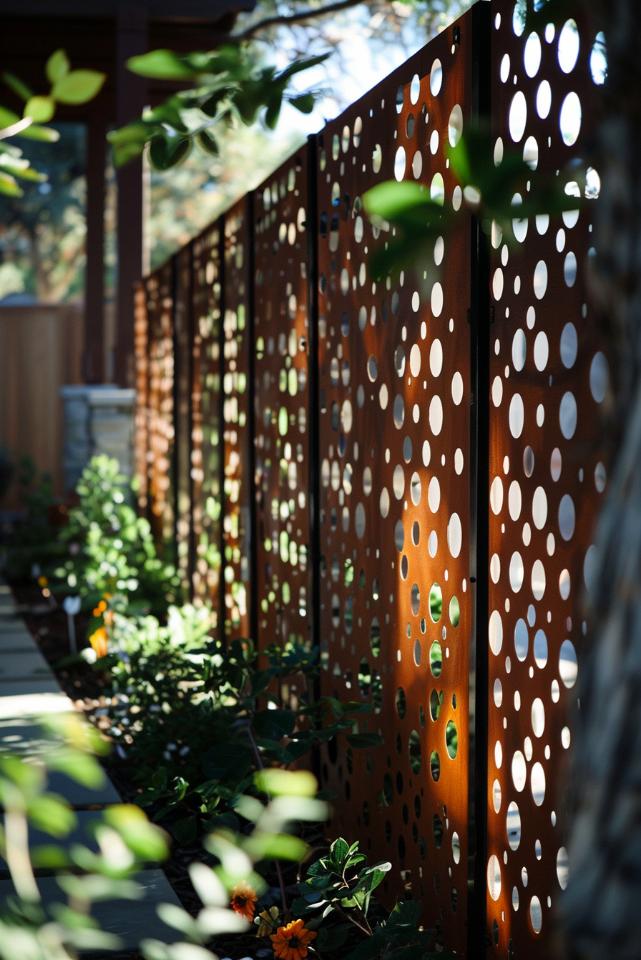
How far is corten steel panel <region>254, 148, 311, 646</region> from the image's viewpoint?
4.34m

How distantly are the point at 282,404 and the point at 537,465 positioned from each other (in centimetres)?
237

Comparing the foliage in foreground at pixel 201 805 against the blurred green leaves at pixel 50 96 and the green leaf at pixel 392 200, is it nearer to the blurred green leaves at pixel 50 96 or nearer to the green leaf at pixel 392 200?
the green leaf at pixel 392 200

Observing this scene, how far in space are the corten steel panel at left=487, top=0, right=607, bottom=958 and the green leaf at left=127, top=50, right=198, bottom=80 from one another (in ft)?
3.35

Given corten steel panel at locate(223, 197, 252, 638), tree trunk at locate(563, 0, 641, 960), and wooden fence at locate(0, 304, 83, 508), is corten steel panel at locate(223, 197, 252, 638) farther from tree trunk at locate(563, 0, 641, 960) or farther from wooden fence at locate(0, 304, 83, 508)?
wooden fence at locate(0, 304, 83, 508)

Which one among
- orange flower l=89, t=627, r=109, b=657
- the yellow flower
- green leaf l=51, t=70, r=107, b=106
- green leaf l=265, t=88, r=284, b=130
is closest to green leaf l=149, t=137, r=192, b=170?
green leaf l=265, t=88, r=284, b=130

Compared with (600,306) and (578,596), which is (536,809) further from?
→ (600,306)

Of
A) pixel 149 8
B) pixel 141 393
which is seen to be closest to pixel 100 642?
pixel 141 393

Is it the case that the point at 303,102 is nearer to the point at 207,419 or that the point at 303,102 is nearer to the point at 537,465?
the point at 537,465

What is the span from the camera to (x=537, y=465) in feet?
7.82

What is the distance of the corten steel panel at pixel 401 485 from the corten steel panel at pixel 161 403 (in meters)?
4.14

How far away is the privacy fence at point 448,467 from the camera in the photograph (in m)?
2.32

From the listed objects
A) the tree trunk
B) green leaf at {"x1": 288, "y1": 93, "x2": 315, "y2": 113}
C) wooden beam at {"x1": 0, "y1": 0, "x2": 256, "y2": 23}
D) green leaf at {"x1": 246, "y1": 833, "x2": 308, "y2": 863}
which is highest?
wooden beam at {"x1": 0, "y1": 0, "x2": 256, "y2": 23}

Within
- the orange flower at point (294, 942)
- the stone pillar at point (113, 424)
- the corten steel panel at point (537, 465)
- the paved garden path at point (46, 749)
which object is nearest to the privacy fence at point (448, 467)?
the corten steel panel at point (537, 465)

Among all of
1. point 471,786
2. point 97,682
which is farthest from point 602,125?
point 97,682
